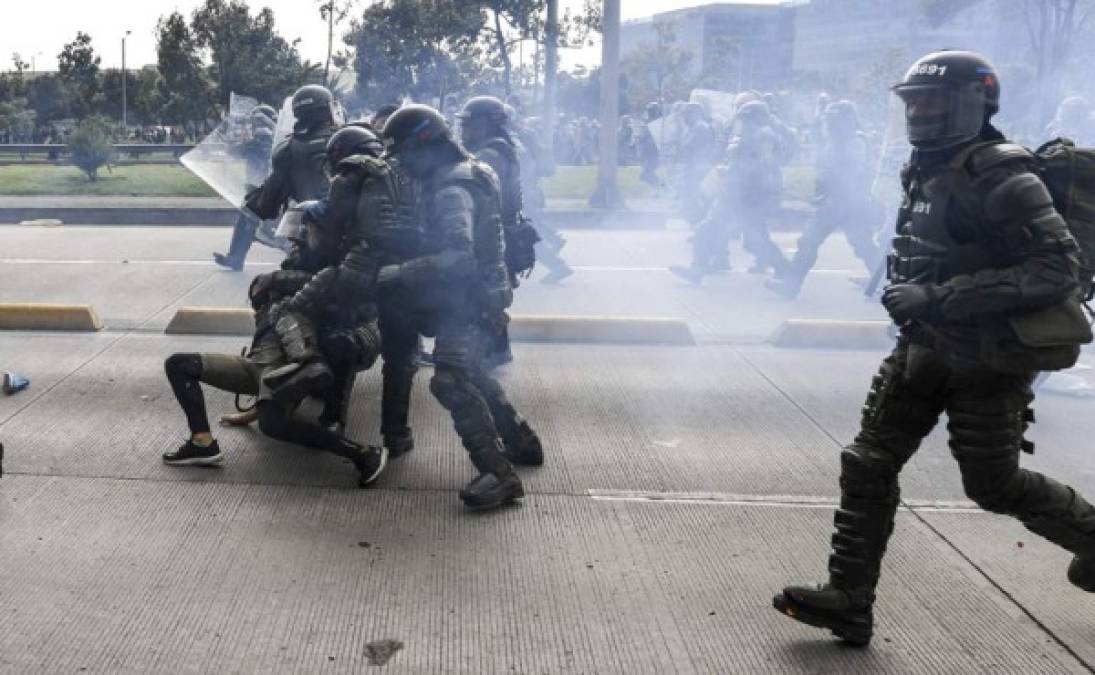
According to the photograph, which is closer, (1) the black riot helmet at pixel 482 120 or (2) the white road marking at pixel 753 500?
(2) the white road marking at pixel 753 500

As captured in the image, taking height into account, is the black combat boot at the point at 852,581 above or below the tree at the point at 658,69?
below

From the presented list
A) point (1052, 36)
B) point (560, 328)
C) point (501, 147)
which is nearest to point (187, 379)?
point (501, 147)

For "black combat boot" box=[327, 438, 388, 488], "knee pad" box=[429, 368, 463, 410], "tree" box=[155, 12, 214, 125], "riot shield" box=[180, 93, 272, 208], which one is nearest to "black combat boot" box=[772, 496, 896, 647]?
"knee pad" box=[429, 368, 463, 410]

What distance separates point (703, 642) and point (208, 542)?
6.23 ft

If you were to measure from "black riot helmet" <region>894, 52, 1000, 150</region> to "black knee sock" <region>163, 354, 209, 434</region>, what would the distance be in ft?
10.3

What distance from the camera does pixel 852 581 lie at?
3676mm

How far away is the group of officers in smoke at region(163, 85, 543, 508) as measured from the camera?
485cm

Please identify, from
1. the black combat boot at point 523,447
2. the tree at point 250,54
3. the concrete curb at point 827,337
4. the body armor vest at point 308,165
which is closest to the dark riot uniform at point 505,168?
the body armor vest at point 308,165

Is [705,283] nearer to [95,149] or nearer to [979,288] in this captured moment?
[979,288]

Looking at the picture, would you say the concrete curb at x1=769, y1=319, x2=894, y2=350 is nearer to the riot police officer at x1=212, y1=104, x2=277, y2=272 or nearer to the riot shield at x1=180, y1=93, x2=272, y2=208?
the riot police officer at x1=212, y1=104, x2=277, y2=272

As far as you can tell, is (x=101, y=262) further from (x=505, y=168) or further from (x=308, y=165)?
(x=505, y=168)

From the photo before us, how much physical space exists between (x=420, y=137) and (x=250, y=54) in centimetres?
1946

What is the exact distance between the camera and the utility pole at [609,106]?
16.9m

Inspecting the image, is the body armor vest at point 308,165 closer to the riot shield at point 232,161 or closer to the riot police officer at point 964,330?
the riot police officer at point 964,330
